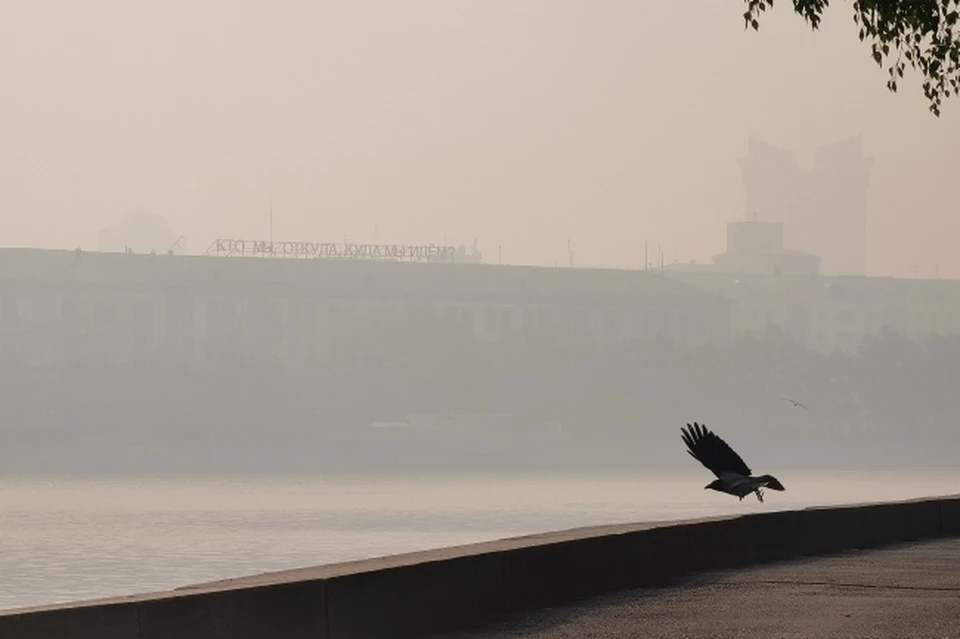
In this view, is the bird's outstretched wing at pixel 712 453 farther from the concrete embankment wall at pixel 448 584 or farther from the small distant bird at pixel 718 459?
the concrete embankment wall at pixel 448 584

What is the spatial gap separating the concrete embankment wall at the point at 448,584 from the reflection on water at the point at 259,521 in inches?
2163

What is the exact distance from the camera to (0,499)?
168m

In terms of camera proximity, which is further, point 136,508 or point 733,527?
point 136,508

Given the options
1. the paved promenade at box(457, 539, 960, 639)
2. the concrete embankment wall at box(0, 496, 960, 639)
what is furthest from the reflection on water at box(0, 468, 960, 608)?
the paved promenade at box(457, 539, 960, 639)

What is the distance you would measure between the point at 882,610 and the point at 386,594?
3.68 m

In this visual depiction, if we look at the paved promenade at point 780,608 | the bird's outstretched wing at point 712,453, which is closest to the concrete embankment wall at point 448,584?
the paved promenade at point 780,608

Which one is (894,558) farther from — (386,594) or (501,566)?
(386,594)

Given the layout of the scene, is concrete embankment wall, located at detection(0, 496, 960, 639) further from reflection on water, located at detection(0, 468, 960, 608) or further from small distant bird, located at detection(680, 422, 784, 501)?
reflection on water, located at detection(0, 468, 960, 608)

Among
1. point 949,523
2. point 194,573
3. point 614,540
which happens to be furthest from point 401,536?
point 614,540

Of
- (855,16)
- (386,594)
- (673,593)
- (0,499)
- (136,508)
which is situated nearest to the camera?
(386,594)

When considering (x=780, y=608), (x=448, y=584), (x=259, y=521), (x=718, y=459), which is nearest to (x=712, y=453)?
(x=718, y=459)

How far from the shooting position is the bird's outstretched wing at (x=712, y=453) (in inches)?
844

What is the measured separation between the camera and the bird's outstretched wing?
70.3ft

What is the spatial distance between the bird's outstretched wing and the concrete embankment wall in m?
0.81
